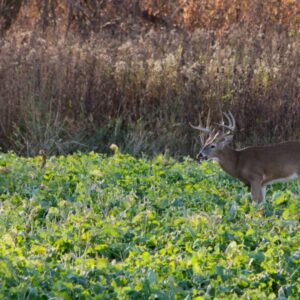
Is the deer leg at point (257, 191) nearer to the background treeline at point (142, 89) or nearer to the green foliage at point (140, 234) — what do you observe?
the green foliage at point (140, 234)

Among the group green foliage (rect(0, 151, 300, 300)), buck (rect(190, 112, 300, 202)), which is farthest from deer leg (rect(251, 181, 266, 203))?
green foliage (rect(0, 151, 300, 300))

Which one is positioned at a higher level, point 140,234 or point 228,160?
point 140,234

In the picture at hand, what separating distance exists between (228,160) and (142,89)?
3648mm

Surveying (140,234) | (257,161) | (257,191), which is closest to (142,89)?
(257,161)

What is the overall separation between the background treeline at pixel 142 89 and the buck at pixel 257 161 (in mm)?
2462

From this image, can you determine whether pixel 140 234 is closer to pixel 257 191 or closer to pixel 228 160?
pixel 257 191

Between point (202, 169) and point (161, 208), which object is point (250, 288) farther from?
point (202, 169)

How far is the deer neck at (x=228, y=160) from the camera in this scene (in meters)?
10.4

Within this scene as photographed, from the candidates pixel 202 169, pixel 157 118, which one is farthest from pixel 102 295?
pixel 157 118

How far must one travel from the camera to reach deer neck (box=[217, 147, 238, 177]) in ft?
34.1

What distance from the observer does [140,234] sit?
24.7 feet

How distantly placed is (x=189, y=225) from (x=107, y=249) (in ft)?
2.50

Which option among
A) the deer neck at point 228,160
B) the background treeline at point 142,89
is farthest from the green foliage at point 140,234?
the background treeline at point 142,89

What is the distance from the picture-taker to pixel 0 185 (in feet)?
31.3
